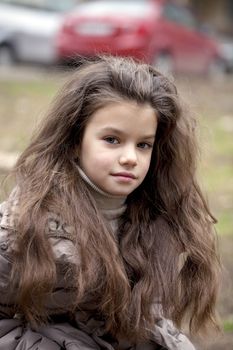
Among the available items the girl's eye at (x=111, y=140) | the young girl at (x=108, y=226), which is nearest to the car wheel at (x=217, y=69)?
the young girl at (x=108, y=226)

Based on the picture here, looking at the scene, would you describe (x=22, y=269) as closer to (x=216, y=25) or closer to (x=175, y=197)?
(x=175, y=197)

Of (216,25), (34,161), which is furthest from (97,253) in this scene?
(216,25)

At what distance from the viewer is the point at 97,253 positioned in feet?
8.57

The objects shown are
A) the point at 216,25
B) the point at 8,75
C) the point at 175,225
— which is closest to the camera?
the point at 175,225

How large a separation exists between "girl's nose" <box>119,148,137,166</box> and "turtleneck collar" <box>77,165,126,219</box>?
133 mm

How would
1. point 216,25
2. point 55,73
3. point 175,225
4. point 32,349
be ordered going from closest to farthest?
point 32,349
point 175,225
point 55,73
point 216,25

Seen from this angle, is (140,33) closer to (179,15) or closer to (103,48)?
(103,48)

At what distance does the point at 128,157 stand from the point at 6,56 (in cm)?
1175

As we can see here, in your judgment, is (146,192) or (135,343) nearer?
(135,343)

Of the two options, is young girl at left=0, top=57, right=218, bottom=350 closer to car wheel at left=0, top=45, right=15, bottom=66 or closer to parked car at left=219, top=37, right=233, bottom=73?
car wheel at left=0, top=45, right=15, bottom=66

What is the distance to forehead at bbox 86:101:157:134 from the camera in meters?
2.64

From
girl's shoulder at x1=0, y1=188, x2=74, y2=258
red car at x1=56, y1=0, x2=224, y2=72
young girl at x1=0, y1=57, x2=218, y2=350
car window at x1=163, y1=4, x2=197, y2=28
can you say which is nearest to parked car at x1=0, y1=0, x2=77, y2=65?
red car at x1=56, y1=0, x2=224, y2=72

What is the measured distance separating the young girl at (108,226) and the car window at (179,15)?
1064 cm

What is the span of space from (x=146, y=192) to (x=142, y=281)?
340mm
